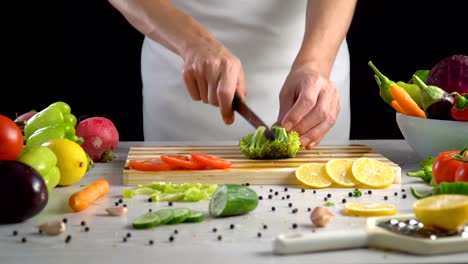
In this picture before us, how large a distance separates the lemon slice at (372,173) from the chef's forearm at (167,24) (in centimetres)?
65

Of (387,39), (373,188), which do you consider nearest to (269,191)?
(373,188)

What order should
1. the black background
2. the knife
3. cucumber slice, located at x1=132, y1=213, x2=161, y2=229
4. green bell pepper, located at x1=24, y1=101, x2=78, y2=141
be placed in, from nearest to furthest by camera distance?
cucumber slice, located at x1=132, y1=213, x2=161, y2=229 → green bell pepper, located at x1=24, y1=101, x2=78, y2=141 → the knife → the black background

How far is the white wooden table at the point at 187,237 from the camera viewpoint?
1.71 metres

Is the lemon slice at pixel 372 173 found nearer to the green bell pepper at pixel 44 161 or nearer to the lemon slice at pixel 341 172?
the lemon slice at pixel 341 172

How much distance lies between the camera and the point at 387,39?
4234mm

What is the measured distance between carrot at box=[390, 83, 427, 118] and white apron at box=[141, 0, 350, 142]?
0.72 metres

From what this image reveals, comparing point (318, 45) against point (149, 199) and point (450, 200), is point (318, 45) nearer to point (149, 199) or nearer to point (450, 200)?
point (149, 199)

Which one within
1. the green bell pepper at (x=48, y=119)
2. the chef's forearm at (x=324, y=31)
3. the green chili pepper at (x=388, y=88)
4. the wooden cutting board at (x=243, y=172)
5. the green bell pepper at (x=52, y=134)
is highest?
the chef's forearm at (x=324, y=31)

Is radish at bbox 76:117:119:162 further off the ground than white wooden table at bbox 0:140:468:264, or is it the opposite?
radish at bbox 76:117:119:162

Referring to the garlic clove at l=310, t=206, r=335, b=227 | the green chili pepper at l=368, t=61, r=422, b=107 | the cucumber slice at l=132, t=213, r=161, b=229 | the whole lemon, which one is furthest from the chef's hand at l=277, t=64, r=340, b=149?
the cucumber slice at l=132, t=213, r=161, b=229

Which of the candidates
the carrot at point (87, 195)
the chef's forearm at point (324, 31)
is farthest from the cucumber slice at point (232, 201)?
the chef's forearm at point (324, 31)

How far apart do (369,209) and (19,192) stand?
738 millimetres

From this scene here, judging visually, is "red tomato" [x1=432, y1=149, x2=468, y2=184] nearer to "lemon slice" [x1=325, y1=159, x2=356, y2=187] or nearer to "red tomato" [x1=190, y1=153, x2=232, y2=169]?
"lemon slice" [x1=325, y1=159, x2=356, y2=187]

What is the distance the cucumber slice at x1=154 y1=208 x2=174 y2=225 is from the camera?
1.94 m
